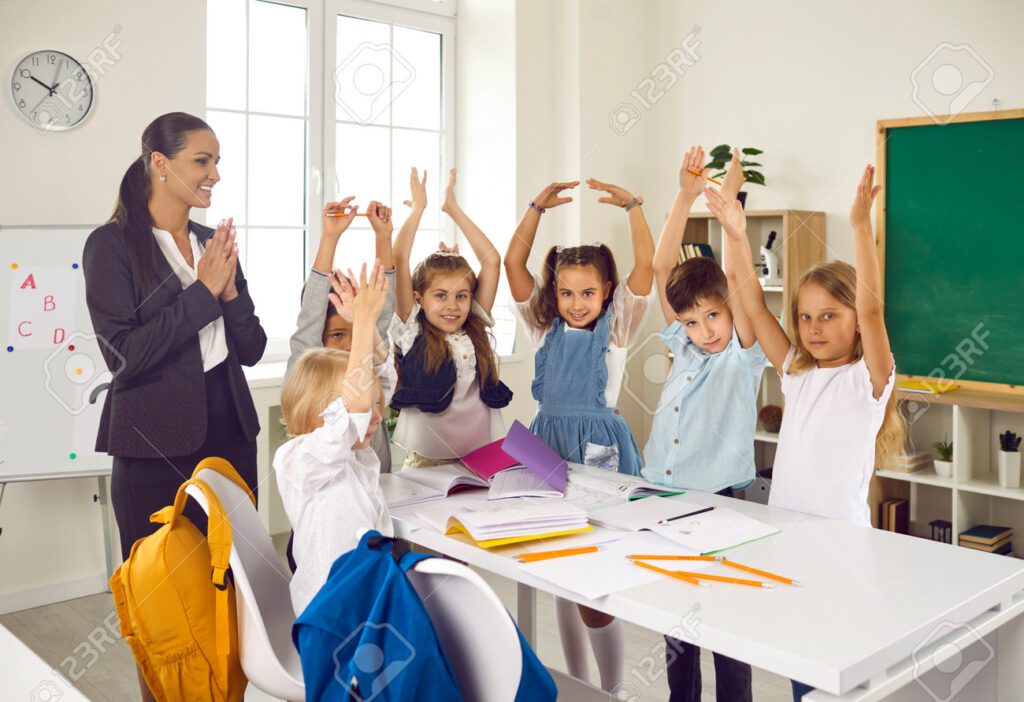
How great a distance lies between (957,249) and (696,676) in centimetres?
237

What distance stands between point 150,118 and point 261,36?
83cm

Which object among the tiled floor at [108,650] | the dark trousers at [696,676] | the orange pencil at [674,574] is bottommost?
the tiled floor at [108,650]

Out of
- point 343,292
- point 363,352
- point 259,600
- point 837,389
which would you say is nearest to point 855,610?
point 837,389

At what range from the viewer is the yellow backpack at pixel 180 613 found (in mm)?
1687

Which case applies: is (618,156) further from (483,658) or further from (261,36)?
(483,658)

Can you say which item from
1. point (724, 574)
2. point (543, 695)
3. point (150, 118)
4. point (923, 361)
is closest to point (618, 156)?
point (923, 361)

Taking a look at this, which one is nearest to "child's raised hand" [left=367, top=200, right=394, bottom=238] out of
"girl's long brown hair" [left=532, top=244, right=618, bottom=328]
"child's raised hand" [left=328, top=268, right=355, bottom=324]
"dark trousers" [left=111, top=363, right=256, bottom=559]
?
"child's raised hand" [left=328, top=268, right=355, bottom=324]

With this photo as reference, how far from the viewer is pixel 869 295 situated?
6.50ft

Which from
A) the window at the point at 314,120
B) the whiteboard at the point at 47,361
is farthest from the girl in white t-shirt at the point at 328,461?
the window at the point at 314,120

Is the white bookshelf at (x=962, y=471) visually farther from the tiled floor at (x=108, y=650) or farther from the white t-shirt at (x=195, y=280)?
the white t-shirt at (x=195, y=280)

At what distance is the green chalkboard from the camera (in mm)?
3627

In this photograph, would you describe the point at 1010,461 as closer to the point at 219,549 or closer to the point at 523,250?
the point at 523,250

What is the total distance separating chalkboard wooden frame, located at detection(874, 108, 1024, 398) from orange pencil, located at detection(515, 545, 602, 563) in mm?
2620

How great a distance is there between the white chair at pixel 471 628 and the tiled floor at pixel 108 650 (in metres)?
1.46
